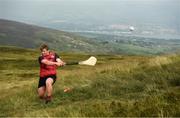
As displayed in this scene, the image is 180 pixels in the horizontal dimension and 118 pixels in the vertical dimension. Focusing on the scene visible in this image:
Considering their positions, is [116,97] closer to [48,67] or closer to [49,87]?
[49,87]

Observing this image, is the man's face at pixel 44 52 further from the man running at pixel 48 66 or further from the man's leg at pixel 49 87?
the man's leg at pixel 49 87

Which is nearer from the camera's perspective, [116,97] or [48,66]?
[116,97]

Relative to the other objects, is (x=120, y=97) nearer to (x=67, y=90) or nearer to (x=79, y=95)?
(x=79, y=95)

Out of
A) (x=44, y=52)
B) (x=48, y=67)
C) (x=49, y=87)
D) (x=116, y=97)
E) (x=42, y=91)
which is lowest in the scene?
(x=42, y=91)

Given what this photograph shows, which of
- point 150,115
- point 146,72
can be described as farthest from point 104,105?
point 146,72

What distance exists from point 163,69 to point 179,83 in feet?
12.8

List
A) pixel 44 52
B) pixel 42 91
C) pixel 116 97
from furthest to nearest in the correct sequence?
pixel 42 91 < pixel 44 52 < pixel 116 97

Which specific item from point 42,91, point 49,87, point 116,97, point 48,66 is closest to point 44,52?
point 48,66

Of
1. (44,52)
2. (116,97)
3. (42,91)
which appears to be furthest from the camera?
(42,91)

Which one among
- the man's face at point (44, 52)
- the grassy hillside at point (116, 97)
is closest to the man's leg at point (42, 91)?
the grassy hillside at point (116, 97)

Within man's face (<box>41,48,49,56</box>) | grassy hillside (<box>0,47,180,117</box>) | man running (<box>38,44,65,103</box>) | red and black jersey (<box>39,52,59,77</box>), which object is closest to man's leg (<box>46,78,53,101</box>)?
man running (<box>38,44,65,103</box>)

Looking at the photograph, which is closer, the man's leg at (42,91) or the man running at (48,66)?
the man running at (48,66)

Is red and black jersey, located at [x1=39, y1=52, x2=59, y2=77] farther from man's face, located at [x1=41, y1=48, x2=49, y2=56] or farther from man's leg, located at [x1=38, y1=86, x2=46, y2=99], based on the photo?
man's leg, located at [x1=38, y1=86, x2=46, y2=99]

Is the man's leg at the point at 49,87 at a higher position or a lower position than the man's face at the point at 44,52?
lower
